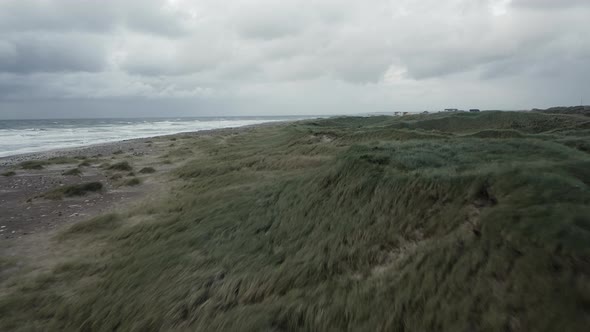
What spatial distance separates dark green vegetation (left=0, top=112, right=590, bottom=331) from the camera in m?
3.42

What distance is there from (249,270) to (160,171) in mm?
17721

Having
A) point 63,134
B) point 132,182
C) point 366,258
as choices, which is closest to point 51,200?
point 132,182

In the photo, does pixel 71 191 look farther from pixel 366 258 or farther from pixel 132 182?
pixel 366 258

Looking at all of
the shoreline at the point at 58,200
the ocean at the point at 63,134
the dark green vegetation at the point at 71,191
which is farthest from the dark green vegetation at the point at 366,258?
the ocean at the point at 63,134

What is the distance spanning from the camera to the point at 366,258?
5.02 meters

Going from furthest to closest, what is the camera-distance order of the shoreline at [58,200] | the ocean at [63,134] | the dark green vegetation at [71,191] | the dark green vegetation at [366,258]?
the ocean at [63,134] → the dark green vegetation at [71,191] → the shoreline at [58,200] → the dark green vegetation at [366,258]

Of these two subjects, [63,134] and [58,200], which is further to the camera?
[63,134]

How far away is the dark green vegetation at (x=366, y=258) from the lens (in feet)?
11.2

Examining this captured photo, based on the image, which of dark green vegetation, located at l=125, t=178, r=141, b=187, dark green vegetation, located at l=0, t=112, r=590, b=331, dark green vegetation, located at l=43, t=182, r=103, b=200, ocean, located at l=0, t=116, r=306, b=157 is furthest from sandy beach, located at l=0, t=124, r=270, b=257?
ocean, located at l=0, t=116, r=306, b=157

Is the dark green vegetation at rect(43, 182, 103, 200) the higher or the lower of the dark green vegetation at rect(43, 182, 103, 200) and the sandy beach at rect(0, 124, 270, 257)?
the higher

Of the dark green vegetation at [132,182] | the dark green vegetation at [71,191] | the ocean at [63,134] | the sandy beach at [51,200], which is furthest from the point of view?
the ocean at [63,134]

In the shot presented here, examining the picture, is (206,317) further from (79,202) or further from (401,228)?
(79,202)

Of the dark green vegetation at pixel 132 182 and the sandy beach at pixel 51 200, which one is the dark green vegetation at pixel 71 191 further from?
the dark green vegetation at pixel 132 182

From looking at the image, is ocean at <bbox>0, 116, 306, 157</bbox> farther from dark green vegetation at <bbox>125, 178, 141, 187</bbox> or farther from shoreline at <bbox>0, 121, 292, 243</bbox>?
dark green vegetation at <bbox>125, 178, 141, 187</bbox>
